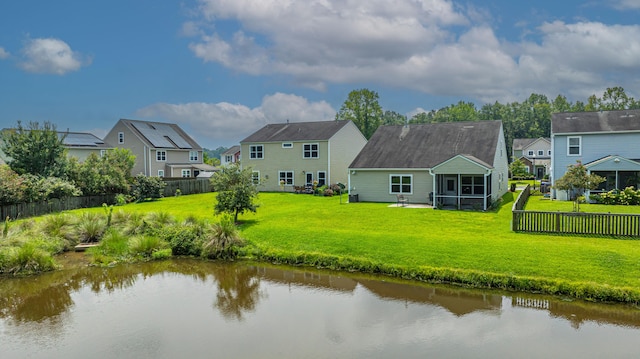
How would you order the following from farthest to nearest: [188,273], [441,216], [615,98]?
[615,98] → [441,216] → [188,273]

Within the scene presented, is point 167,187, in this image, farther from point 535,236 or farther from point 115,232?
point 535,236

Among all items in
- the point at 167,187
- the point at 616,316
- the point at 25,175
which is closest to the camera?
the point at 616,316

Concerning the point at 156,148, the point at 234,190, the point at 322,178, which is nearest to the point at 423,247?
the point at 234,190

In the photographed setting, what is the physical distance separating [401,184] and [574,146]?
12504mm

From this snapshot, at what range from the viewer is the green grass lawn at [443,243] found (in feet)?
42.8

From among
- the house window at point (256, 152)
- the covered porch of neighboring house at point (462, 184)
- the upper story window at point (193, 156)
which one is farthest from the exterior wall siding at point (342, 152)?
the upper story window at point (193, 156)

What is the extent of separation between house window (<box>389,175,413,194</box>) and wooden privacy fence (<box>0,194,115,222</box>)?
20130 mm

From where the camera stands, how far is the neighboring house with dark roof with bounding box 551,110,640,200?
1097 inches

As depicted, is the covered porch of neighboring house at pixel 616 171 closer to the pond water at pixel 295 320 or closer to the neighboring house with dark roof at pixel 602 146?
the neighboring house with dark roof at pixel 602 146

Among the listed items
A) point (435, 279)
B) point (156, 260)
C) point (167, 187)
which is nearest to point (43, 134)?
point (167, 187)

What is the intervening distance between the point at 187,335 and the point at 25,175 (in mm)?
22696

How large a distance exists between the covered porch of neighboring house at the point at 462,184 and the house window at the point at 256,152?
61.3 feet

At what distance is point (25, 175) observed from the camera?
26.8m

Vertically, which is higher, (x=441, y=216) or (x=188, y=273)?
(x=441, y=216)
